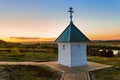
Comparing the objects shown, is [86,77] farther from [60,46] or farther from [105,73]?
[60,46]

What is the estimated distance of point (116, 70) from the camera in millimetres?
17000

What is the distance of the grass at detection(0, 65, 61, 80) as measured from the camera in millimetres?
14532

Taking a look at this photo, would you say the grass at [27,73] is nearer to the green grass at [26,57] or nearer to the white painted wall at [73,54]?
the white painted wall at [73,54]

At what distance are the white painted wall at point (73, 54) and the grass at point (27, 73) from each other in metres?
1.94

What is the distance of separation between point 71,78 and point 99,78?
2197 mm

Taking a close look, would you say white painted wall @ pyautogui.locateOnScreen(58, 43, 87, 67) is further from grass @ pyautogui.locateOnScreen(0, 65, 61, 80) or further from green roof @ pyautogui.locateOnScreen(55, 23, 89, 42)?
grass @ pyautogui.locateOnScreen(0, 65, 61, 80)

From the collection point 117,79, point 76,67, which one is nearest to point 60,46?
point 76,67

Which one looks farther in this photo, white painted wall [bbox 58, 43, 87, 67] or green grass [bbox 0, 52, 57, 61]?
green grass [bbox 0, 52, 57, 61]

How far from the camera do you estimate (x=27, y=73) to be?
16.0 meters

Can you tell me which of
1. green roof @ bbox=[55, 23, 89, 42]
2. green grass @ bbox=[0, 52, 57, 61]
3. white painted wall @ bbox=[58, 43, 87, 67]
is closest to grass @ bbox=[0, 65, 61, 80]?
white painted wall @ bbox=[58, 43, 87, 67]

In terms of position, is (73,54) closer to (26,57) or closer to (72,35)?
(72,35)

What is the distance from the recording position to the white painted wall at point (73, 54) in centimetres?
1761

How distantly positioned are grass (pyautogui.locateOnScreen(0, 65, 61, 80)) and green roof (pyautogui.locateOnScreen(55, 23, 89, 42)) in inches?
124

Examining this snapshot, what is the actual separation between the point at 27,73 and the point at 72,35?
528 cm
